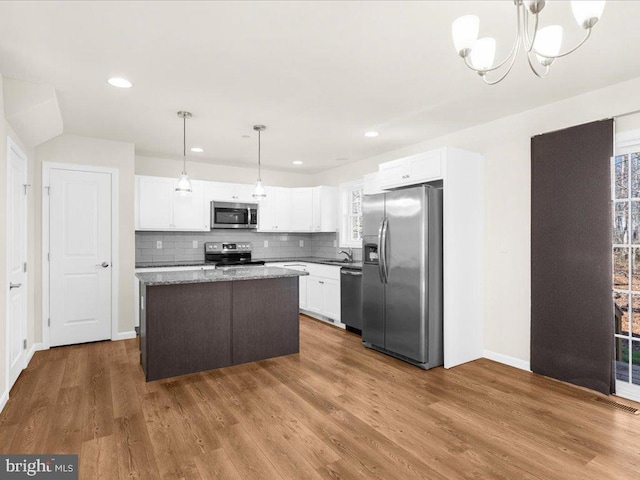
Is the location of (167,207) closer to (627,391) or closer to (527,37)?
(527,37)

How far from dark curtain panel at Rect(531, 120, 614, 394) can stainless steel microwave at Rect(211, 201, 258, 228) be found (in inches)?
160

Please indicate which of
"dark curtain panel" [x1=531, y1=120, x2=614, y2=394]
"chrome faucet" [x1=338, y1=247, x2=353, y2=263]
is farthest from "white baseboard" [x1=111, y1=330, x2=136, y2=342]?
"dark curtain panel" [x1=531, y1=120, x2=614, y2=394]

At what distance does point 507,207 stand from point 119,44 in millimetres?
3601

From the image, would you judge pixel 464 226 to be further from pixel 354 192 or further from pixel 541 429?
pixel 354 192

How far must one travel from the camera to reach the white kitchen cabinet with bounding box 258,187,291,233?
6273mm

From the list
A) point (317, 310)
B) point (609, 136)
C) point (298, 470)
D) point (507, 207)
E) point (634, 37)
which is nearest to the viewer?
point (298, 470)

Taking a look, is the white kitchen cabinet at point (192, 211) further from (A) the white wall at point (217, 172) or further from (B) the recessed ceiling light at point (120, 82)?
(B) the recessed ceiling light at point (120, 82)

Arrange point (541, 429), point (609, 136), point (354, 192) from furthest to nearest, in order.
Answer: point (354, 192) → point (609, 136) → point (541, 429)

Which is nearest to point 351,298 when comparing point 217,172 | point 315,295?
point 315,295

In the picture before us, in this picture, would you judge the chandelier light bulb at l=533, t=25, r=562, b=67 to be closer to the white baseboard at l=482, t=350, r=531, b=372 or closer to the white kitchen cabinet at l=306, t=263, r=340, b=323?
the white baseboard at l=482, t=350, r=531, b=372

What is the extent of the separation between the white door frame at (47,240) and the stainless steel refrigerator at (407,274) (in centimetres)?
313

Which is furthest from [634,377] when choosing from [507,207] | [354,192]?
[354,192]

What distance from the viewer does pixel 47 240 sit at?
4.20 metres

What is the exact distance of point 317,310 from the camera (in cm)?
583
